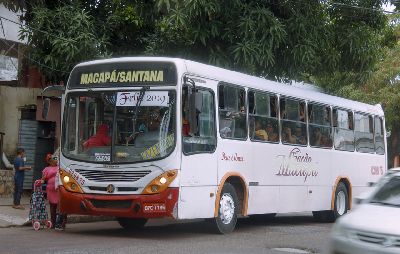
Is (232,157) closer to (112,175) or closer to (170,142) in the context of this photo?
(170,142)

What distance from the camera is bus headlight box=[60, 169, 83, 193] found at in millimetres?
11578

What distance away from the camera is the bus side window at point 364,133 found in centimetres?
1788

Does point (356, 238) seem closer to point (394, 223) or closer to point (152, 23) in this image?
point (394, 223)

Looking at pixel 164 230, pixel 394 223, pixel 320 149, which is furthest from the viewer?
pixel 320 149

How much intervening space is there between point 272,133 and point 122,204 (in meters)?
4.28

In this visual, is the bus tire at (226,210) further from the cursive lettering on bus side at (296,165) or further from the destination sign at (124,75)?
the destination sign at (124,75)

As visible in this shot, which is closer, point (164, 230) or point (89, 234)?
point (89, 234)

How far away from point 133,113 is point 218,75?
2017 mm

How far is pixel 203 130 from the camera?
38.6ft

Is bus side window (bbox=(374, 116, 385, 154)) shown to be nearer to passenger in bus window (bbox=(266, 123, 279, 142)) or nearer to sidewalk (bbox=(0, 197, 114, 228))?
passenger in bus window (bbox=(266, 123, 279, 142))

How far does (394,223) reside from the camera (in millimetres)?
7320

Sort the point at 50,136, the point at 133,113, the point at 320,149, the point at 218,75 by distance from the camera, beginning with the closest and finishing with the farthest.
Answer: the point at 133,113 → the point at 218,75 → the point at 320,149 → the point at 50,136

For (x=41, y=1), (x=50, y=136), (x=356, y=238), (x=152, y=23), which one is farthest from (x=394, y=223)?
(x=50, y=136)

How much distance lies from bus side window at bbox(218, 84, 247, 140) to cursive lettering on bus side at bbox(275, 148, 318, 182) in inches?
69.0
